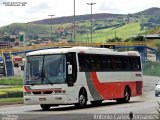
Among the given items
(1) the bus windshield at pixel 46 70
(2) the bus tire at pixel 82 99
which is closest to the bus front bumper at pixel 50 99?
(1) the bus windshield at pixel 46 70

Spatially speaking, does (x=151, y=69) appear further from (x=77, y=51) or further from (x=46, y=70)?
(x=46, y=70)

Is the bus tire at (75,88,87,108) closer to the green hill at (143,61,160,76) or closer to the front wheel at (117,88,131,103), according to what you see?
the front wheel at (117,88,131,103)

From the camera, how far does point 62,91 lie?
2756cm

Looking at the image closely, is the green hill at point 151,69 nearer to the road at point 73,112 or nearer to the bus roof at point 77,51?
the bus roof at point 77,51

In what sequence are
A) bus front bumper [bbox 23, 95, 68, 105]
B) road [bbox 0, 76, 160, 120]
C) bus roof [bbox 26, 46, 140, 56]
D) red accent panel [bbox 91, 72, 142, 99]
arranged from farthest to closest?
red accent panel [bbox 91, 72, 142, 99]
bus roof [bbox 26, 46, 140, 56]
bus front bumper [bbox 23, 95, 68, 105]
road [bbox 0, 76, 160, 120]

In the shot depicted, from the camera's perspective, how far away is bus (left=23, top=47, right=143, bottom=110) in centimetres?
2761

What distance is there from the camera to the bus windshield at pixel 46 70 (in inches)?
1090

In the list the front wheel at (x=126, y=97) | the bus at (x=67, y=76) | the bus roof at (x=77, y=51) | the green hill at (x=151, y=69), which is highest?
the bus roof at (x=77, y=51)

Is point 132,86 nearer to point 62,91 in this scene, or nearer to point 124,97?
point 124,97

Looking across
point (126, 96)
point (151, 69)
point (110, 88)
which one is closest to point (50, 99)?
point (110, 88)

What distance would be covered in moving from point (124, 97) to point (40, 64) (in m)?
8.52

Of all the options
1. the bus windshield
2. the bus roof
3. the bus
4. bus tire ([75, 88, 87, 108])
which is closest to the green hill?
the bus roof

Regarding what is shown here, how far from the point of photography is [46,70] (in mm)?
27875

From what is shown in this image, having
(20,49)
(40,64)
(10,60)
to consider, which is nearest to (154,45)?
(20,49)
